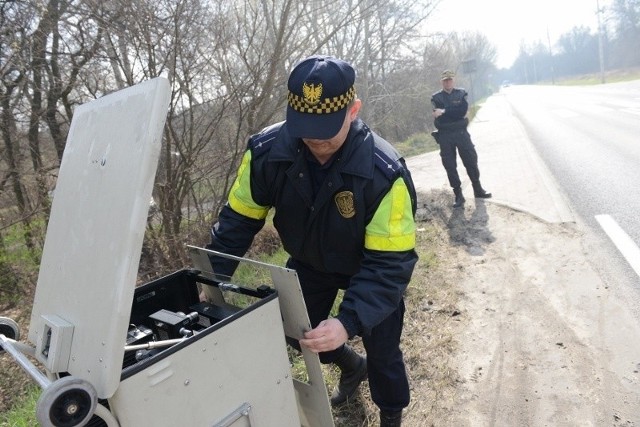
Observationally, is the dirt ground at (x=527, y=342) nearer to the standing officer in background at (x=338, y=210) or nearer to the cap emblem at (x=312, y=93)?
the standing officer in background at (x=338, y=210)

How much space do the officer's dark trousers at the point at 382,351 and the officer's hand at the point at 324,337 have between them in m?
0.42

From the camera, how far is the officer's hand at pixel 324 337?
5.37 ft

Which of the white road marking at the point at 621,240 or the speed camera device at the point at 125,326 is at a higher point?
the speed camera device at the point at 125,326

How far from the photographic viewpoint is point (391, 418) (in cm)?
227

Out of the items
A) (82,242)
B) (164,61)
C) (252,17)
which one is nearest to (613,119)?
(252,17)

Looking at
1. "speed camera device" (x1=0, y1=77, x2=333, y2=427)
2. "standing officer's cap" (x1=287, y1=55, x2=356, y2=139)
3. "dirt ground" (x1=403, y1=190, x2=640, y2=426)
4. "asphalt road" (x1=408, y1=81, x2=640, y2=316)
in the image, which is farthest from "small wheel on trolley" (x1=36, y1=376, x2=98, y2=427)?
"asphalt road" (x1=408, y1=81, x2=640, y2=316)

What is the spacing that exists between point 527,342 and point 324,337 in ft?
6.37

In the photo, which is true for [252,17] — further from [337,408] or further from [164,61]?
[337,408]

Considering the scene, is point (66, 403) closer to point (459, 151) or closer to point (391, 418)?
point (391, 418)

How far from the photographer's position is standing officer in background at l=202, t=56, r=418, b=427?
5.84 feet

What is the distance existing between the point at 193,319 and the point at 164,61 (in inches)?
136

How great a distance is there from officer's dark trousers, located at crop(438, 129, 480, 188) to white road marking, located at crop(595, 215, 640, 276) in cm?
169

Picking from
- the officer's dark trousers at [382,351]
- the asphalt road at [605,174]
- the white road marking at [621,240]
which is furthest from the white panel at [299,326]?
the white road marking at [621,240]

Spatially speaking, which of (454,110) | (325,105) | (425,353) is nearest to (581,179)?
(454,110)
